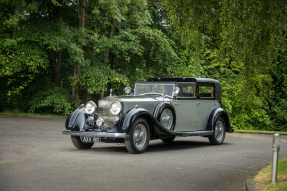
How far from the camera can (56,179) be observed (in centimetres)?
661

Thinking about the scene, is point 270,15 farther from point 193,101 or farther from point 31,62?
point 31,62

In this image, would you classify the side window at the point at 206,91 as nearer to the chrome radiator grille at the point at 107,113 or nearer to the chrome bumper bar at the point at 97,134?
the chrome radiator grille at the point at 107,113

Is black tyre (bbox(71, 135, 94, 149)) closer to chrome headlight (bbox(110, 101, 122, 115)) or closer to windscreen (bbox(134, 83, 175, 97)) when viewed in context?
chrome headlight (bbox(110, 101, 122, 115))

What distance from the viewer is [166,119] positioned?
11078mm

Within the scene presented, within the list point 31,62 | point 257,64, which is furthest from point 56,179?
point 31,62

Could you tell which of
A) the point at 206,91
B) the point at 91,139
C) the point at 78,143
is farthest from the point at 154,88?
the point at 91,139

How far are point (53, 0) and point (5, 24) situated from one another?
113 inches

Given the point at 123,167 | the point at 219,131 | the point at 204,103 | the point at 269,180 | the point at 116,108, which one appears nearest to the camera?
the point at 269,180

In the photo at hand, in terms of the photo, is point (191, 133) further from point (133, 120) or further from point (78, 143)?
point (78, 143)

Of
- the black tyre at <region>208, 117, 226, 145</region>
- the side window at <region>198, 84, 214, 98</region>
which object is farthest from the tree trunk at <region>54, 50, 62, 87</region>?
the black tyre at <region>208, 117, 226, 145</region>

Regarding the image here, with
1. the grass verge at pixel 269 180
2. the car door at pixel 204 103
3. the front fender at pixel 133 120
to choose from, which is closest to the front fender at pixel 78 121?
the front fender at pixel 133 120

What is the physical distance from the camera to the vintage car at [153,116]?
9.86m

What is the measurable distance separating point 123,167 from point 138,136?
222cm

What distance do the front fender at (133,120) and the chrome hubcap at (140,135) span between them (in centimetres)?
30
